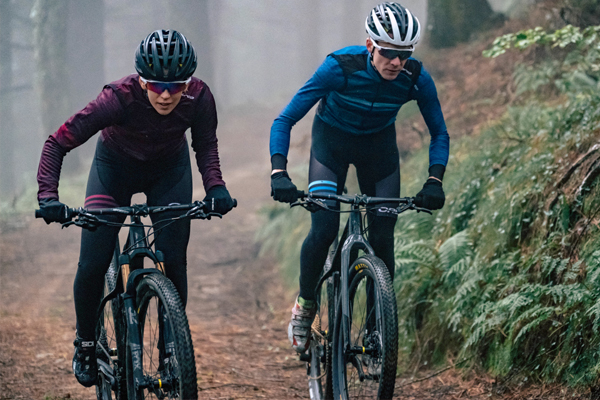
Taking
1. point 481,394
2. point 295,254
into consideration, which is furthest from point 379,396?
point 295,254

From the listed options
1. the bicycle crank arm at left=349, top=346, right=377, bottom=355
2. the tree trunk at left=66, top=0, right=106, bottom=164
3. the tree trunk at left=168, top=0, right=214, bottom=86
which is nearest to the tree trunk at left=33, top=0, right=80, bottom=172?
the tree trunk at left=66, top=0, right=106, bottom=164

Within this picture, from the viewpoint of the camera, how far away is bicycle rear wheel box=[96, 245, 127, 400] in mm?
3973

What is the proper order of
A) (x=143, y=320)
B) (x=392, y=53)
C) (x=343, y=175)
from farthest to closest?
(x=343, y=175)
(x=392, y=53)
(x=143, y=320)

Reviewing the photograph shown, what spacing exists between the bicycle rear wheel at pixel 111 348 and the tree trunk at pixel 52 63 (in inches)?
740

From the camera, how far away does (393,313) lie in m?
3.67

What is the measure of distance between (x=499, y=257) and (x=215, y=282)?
240 inches

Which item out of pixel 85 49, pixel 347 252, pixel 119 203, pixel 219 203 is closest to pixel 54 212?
pixel 119 203

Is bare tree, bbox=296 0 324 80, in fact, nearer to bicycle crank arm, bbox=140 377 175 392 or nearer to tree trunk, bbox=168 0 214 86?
tree trunk, bbox=168 0 214 86

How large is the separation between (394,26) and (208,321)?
5412 mm

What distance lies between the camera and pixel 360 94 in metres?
4.41

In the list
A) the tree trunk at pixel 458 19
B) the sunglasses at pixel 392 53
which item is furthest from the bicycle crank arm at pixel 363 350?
the tree trunk at pixel 458 19

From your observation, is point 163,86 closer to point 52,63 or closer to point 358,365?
point 358,365

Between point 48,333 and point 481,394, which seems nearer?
point 481,394

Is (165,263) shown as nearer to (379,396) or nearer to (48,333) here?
(379,396)
